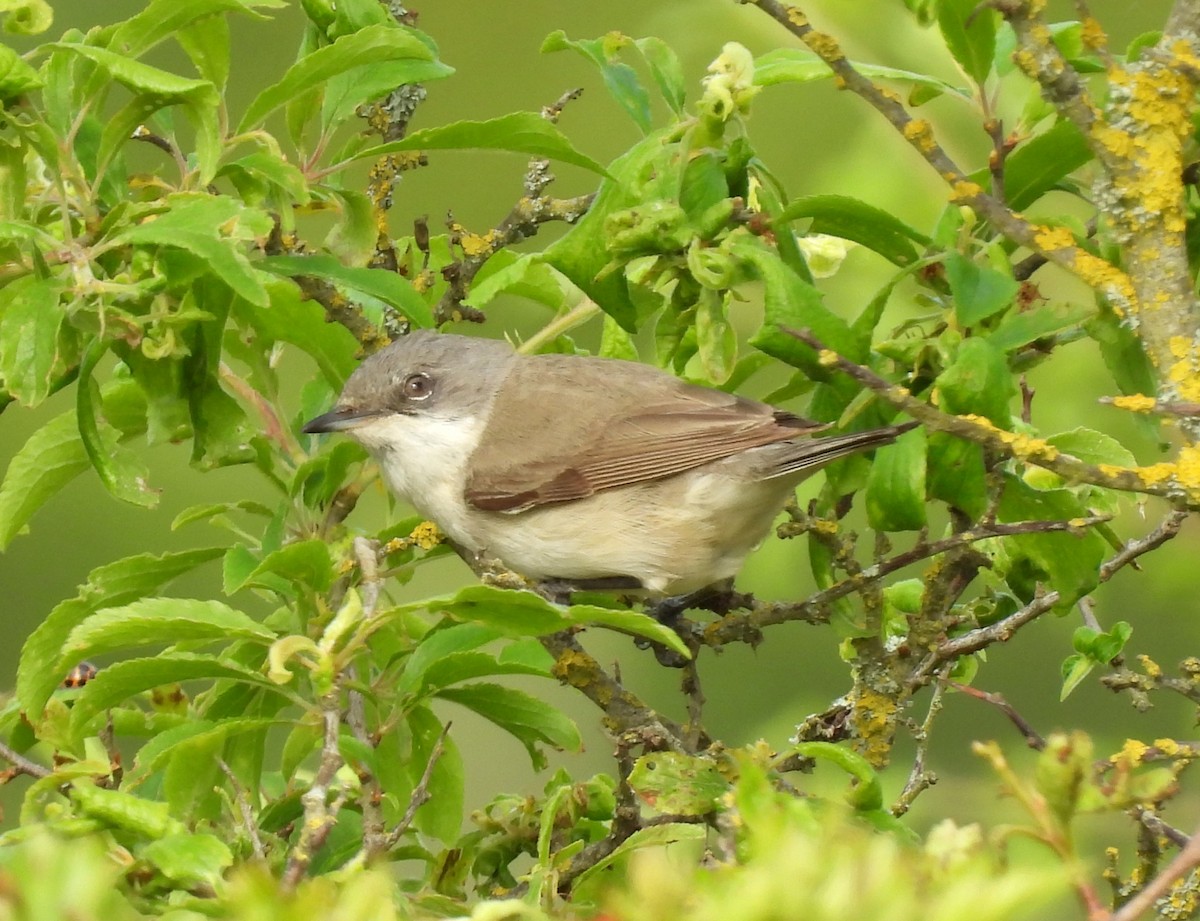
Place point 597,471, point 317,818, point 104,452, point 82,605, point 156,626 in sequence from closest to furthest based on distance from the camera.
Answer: point 317,818, point 156,626, point 104,452, point 82,605, point 597,471

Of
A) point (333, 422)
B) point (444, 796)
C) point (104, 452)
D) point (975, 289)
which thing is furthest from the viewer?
point (333, 422)

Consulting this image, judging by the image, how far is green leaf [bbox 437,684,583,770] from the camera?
2477 mm

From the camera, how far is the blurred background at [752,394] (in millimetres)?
3818

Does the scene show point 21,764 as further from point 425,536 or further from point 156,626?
point 425,536

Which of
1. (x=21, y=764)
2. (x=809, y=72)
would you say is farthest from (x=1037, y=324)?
(x=21, y=764)

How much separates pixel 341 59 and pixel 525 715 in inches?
44.7

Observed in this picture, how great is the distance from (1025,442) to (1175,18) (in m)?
0.66

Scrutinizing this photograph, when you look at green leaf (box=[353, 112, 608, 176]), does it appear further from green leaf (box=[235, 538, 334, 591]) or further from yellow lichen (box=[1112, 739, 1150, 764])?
yellow lichen (box=[1112, 739, 1150, 764])

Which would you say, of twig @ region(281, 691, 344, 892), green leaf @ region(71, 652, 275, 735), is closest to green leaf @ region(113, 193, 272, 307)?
green leaf @ region(71, 652, 275, 735)

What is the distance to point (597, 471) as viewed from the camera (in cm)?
342

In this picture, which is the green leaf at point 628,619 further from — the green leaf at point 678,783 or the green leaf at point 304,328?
the green leaf at point 304,328

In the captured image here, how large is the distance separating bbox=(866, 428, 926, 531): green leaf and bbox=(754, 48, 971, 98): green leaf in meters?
0.60

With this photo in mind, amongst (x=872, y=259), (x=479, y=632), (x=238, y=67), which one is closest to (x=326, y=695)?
(x=479, y=632)

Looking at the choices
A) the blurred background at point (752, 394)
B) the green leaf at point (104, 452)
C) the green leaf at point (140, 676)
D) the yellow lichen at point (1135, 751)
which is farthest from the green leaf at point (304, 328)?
the yellow lichen at point (1135, 751)
